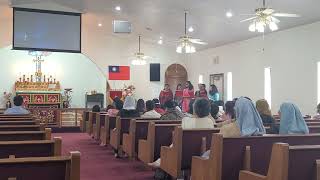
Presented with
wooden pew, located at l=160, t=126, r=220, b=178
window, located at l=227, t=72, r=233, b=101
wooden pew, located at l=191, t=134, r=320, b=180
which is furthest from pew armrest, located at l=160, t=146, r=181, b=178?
window, located at l=227, t=72, r=233, b=101

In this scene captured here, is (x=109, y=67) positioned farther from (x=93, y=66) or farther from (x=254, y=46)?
(x=254, y=46)

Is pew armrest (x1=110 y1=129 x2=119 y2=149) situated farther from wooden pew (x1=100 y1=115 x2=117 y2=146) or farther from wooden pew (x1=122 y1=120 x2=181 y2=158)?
wooden pew (x1=122 y1=120 x2=181 y2=158)

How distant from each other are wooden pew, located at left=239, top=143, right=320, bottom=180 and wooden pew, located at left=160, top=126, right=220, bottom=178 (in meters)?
1.54

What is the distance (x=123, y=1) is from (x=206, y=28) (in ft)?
8.18

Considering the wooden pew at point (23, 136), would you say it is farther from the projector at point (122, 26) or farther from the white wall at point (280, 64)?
the projector at point (122, 26)

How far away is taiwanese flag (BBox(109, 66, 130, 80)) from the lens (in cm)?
1434

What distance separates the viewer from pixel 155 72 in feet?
48.5

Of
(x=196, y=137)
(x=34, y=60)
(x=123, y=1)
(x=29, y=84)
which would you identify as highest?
(x=123, y=1)

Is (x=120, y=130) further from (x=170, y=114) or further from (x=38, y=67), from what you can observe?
(x=38, y=67)

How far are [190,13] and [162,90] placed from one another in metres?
3.92

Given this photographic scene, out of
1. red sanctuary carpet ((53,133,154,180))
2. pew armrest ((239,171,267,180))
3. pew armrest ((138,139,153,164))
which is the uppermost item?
pew armrest ((239,171,267,180))

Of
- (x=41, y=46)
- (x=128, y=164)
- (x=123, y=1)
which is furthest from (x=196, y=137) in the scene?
(x=41, y=46)

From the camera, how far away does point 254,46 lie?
1085cm

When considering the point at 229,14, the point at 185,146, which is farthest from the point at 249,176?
the point at 229,14
